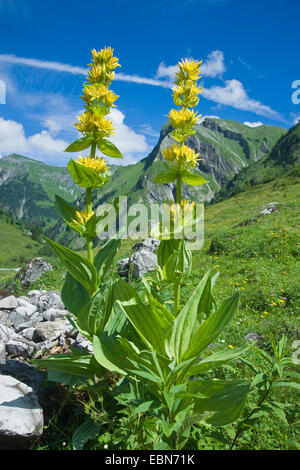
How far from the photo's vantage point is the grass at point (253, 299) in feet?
9.48

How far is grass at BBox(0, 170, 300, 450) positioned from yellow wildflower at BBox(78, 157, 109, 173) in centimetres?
177

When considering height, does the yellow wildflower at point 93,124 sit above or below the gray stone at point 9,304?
above

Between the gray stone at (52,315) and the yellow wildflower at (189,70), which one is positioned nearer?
the yellow wildflower at (189,70)

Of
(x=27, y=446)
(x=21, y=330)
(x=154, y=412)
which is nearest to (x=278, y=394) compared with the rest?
(x=154, y=412)

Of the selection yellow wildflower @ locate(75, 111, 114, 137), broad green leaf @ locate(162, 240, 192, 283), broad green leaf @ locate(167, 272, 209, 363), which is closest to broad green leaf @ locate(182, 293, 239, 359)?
broad green leaf @ locate(167, 272, 209, 363)

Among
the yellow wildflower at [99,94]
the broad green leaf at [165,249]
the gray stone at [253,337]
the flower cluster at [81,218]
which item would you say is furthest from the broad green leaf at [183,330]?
the gray stone at [253,337]

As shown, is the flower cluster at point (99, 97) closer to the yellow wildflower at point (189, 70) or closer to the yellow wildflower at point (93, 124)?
the yellow wildflower at point (93, 124)

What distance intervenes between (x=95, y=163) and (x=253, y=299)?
5.23 metres

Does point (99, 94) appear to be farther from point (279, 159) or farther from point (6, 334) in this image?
point (279, 159)

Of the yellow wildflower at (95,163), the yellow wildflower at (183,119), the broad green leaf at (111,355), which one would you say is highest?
the yellow wildflower at (183,119)

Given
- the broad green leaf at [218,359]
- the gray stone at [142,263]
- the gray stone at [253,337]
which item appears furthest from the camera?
the gray stone at [142,263]

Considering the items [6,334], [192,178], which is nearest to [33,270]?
[6,334]

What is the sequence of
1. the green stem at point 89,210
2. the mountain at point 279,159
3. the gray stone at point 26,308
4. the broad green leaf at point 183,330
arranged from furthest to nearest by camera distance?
the mountain at point 279,159, the gray stone at point 26,308, the green stem at point 89,210, the broad green leaf at point 183,330

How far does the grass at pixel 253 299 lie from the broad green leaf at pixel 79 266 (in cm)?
97
